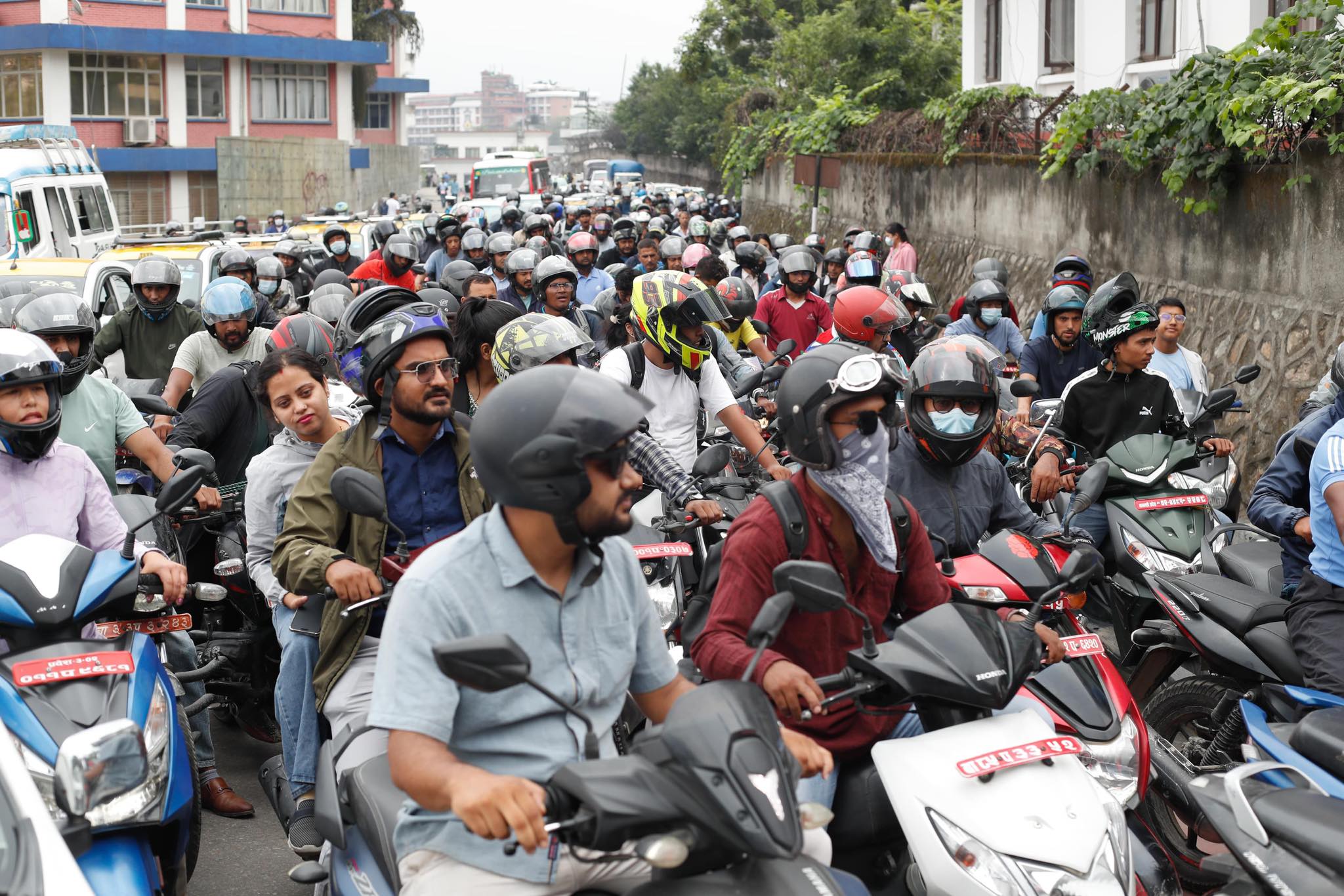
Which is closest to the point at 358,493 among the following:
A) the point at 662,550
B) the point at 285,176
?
the point at 662,550

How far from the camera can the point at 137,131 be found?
1928 inches

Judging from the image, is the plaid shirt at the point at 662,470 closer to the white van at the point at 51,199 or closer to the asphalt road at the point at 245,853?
the asphalt road at the point at 245,853

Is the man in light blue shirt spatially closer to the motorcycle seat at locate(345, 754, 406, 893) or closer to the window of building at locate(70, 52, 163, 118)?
the motorcycle seat at locate(345, 754, 406, 893)

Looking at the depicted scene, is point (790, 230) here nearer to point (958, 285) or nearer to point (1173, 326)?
point (958, 285)

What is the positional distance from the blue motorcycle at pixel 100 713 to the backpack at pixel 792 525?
5.07 feet

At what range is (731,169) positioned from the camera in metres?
46.2

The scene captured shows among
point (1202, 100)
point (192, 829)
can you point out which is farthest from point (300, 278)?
point (192, 829)

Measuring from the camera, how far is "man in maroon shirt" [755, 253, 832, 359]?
38.6ft

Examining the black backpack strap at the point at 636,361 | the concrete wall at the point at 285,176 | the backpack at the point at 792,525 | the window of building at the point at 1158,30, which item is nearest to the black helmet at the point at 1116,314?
the black backpack strap at the point at 636,361

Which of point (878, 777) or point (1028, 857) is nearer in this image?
point (1028, 857)

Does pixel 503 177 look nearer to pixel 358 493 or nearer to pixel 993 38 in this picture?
pixel 993 38

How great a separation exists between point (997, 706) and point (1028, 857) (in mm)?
377

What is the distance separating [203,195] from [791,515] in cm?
5140

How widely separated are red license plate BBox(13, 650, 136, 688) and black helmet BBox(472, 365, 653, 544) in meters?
1.94
